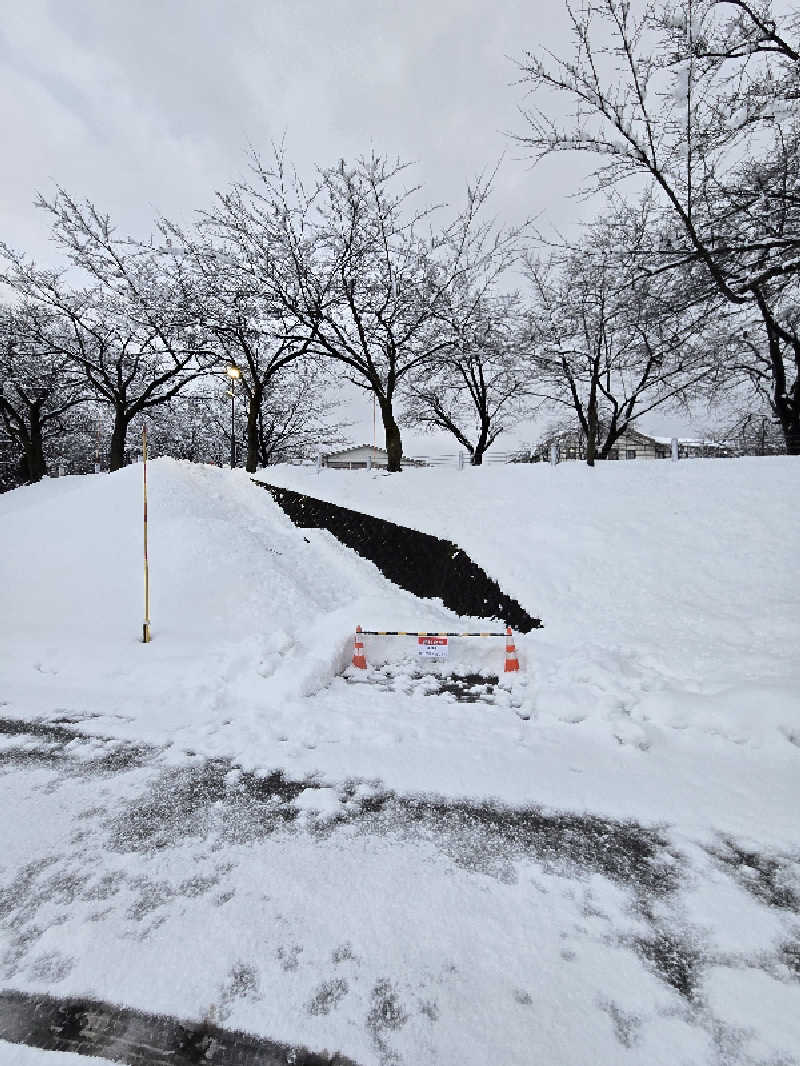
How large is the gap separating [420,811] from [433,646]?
3171 millimetres

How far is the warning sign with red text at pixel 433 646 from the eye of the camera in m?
6.60

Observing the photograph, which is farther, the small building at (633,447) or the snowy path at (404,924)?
the small building at (633,447)

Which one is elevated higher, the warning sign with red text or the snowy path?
the warning sign with red text

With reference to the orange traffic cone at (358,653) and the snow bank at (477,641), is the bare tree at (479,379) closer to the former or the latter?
the snow bank at (477,641)

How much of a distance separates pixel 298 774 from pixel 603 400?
92.5ft

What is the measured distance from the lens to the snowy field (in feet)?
7.13

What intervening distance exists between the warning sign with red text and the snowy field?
0.81 ft

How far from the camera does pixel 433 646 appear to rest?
664 cm

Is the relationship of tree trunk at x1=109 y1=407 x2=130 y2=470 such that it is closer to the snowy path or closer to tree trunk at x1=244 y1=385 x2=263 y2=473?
tree trunk at x1=244 y1=385 x2=263 y2=473

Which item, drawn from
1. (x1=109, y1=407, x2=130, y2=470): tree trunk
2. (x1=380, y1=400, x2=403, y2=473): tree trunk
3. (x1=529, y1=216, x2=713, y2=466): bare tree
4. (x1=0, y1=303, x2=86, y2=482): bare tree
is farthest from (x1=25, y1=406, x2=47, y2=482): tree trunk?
(x1=529, y1=216, x2=713, y2=466): bare tree

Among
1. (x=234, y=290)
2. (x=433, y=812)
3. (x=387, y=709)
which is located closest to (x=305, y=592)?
(x=387, y=709)

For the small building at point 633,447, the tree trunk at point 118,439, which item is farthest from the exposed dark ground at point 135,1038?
the tree trunk at point 118,439

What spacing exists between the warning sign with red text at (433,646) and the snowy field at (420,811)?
0.25 m

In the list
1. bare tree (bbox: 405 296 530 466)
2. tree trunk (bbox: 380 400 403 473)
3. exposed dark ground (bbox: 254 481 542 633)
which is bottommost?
exposed dark ground (bbox: 254 481 542 633)
